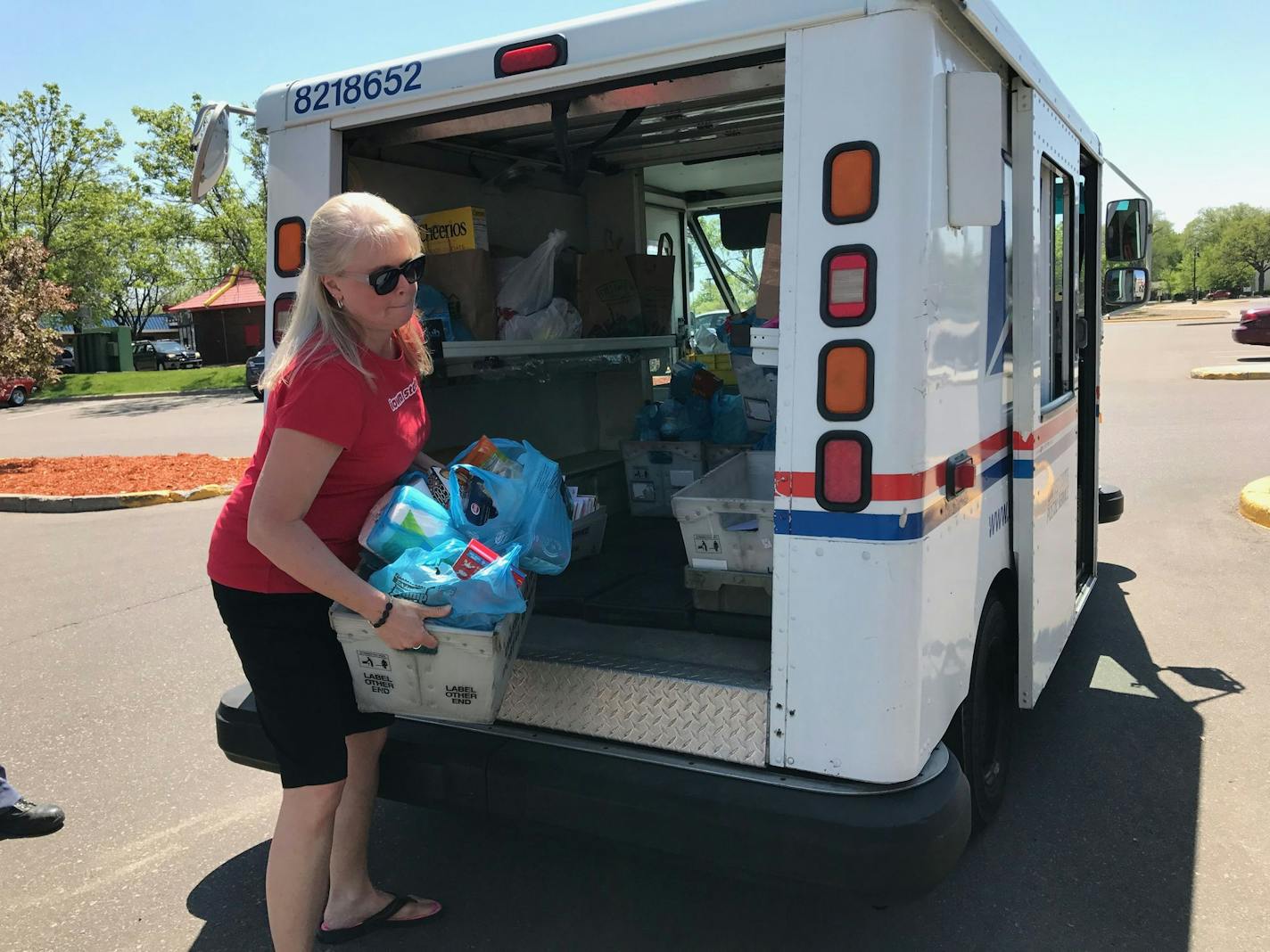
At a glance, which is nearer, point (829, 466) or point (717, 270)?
point (829, 466)

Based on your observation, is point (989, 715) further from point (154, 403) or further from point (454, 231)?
point (154, 403)

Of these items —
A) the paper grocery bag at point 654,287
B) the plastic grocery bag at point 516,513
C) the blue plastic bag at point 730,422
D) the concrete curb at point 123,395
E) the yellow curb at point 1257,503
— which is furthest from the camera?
the concrete curb at point 123,395

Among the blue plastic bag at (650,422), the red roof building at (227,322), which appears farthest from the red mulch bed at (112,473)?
the red roof building at (227,322)

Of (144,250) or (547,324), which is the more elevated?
(144,250)

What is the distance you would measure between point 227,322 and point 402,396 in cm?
4776

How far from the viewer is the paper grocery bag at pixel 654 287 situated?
526 cm

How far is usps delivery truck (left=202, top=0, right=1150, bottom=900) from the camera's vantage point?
221 cm

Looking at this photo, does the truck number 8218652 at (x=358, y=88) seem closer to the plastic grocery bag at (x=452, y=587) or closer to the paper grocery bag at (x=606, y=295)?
the plastic grocery bag at (x=452, y=587)

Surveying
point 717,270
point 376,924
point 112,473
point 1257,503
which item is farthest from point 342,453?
point 112,473

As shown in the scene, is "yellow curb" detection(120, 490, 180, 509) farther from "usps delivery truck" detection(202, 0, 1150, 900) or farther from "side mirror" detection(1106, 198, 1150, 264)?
"side mirror" detection(1106, 198, 1150, 264)

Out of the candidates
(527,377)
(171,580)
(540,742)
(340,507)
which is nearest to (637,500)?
(527,377)

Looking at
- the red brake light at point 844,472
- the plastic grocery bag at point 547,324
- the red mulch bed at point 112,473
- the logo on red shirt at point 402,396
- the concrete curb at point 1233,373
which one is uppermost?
the concrete curb at point 1233,373

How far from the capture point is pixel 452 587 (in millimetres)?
2270

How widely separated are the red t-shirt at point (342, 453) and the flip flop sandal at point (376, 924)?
3.63 ft
